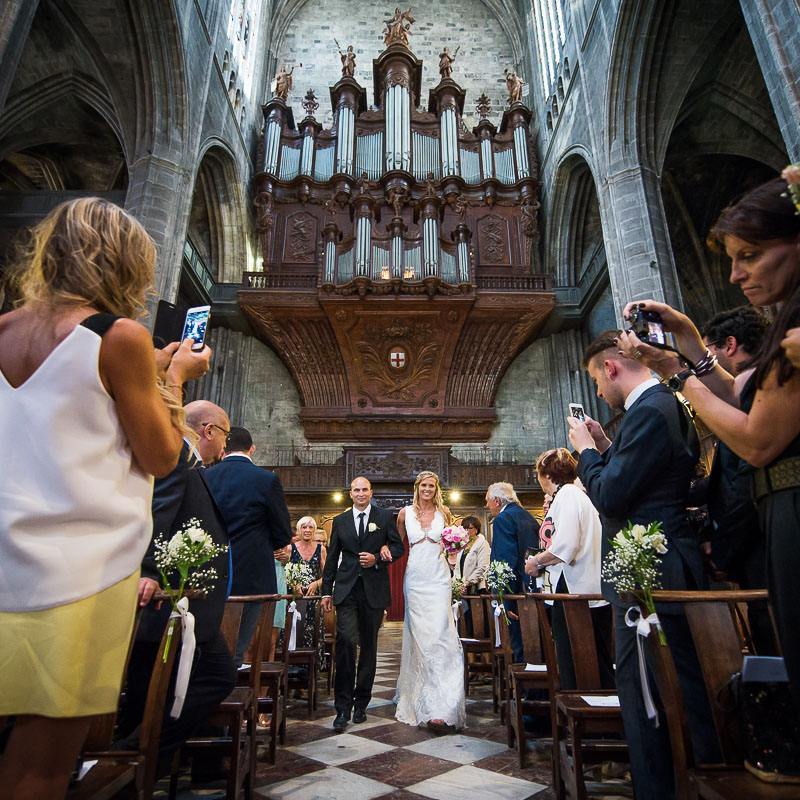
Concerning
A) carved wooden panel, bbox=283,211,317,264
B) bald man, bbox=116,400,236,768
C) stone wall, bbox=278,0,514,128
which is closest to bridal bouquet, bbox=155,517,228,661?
bald man, bbox=116,400,236,768

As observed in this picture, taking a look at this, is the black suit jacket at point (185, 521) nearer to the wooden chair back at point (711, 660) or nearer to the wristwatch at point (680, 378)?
the wooden chair back at point (711, 660)

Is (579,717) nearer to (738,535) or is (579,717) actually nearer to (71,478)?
(738,535)

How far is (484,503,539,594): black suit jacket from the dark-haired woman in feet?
10.3

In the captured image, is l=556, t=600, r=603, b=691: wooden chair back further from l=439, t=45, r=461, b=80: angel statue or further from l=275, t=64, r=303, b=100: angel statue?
l=439, t=45, r=461, b=80: angel statue

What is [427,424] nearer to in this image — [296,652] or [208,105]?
[208,105]

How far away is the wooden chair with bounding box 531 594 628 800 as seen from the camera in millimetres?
1848

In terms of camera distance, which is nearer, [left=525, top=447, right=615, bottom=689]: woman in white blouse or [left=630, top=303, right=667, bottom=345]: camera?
[left=630, top=303, right=667, bottom=345]: camera

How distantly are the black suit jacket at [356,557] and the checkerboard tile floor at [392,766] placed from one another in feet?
2.55

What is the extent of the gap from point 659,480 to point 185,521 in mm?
1531

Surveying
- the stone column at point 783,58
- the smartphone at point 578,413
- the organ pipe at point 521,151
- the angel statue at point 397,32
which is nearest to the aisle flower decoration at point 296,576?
the smartphone at point 578,413

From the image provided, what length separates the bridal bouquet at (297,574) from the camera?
4603 mm

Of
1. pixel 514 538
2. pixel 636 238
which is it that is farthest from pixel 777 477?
pixel 636 238

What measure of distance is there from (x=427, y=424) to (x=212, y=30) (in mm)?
9165

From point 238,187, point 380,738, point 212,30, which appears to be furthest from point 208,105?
point 380,738
